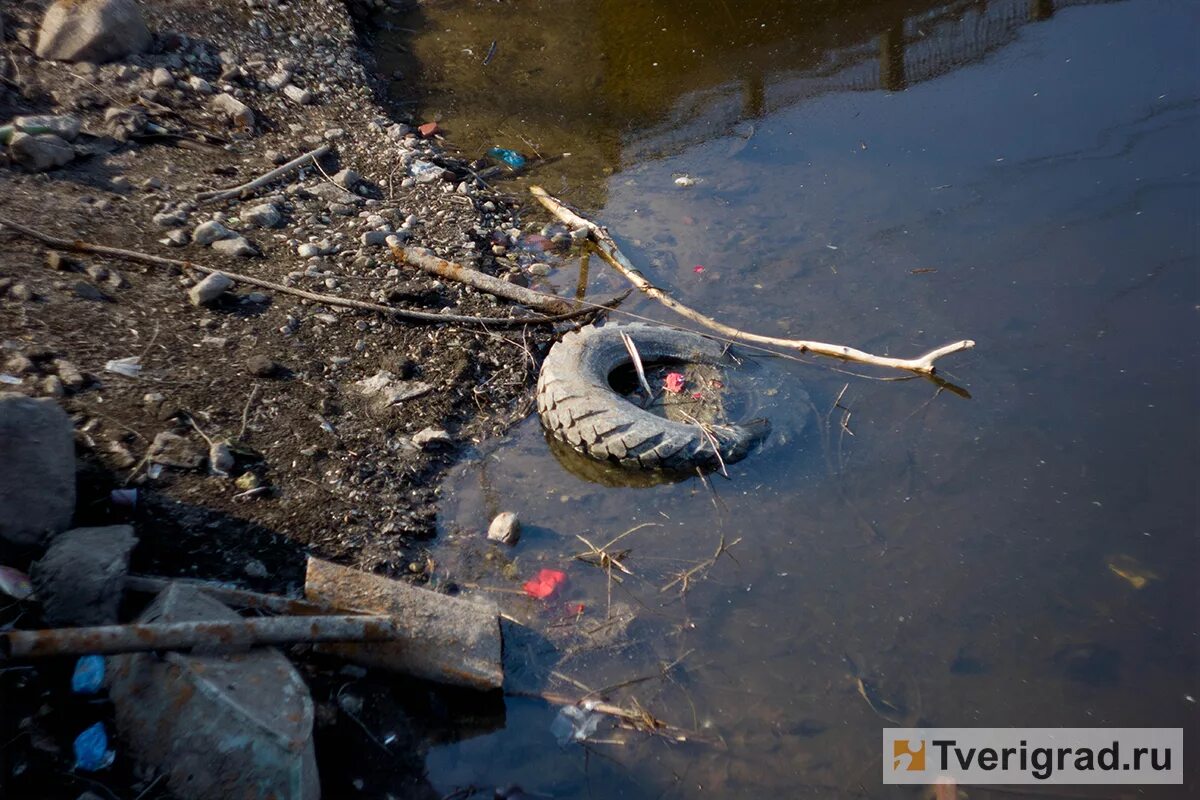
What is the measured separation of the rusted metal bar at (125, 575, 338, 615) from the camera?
2879 millimetres

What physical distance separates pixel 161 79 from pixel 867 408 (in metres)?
5.26

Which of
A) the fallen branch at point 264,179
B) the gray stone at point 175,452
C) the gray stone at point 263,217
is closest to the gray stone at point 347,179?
the fallen branch at point 264,179

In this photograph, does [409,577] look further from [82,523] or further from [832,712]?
[832,712]

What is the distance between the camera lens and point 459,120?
273 inches

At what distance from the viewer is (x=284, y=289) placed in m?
4.63

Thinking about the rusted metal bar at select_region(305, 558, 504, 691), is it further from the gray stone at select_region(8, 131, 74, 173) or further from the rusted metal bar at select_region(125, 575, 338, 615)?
the gray stone at select_region(8, 131, 74, 173)

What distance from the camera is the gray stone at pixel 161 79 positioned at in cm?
598

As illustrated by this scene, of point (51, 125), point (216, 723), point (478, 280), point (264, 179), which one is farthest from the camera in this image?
point (264, 179)

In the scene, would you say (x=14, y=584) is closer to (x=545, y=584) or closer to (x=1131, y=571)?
(x=545, y=584)

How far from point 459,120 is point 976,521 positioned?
5.05 m

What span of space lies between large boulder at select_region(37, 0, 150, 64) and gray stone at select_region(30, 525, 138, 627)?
14.8 ft

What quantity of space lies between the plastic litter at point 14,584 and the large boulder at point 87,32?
14.9 ft

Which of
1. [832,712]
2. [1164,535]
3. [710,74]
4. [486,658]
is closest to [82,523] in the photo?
Result: [486,658]

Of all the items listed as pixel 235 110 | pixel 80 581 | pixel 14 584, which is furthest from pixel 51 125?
pixel 80 581
